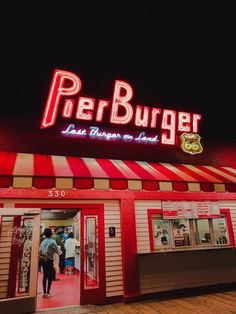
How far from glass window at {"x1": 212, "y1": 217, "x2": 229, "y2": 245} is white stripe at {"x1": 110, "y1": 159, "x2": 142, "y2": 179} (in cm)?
410

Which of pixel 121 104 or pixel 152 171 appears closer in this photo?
pixel 152 171

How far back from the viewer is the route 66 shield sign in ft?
32.6

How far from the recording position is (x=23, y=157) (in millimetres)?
7406

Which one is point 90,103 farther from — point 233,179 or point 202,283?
point 202,283

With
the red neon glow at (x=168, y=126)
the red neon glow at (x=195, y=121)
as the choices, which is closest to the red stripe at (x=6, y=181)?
the red neon glow at (x=168, y=126)

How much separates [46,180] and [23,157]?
6.50 ft

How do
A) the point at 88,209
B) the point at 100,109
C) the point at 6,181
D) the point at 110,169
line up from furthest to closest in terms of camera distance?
the point at 100,109, the point at 88,209, the point at 110,169, the point at 6,181

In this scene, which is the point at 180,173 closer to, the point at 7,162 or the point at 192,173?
the point at 192,173

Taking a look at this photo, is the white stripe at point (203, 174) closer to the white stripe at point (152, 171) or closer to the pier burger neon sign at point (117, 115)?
the pier burger neon sign at point (117, 115)

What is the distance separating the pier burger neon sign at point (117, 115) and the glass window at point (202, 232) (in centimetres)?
272

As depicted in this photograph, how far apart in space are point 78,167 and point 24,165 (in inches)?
56.9

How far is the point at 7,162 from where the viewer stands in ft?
21.5

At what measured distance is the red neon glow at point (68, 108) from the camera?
29.5 feet

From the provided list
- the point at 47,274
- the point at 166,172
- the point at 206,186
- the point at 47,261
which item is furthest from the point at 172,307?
the point at 47,261
